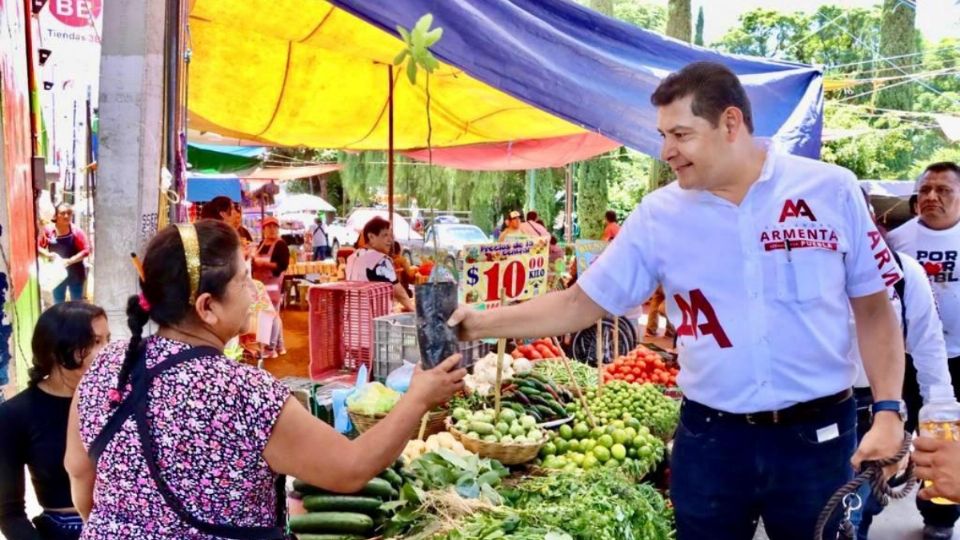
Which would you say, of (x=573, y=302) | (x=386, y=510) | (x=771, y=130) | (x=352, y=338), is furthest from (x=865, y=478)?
(x=352, y=338)

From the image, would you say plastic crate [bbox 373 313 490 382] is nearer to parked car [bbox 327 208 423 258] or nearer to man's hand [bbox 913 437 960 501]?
man's hand [bbox 913 437 960 501]

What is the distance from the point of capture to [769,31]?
38.3 metres

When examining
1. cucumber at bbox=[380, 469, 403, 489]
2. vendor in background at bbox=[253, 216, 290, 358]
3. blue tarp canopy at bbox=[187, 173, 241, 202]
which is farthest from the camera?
blue tarp canopy at bbox=[187, 173, 241, 202]

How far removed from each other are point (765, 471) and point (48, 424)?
2.39 m

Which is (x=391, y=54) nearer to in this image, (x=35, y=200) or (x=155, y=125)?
(x=35, y=200)

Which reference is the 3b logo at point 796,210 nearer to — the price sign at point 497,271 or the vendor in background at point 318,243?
the price sign at point 497,271

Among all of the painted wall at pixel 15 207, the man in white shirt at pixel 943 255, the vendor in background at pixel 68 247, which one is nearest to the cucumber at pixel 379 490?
the painted wall at pixel 15 207

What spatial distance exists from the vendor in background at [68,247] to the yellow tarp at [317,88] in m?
2.37

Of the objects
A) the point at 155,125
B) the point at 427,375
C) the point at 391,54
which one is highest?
the point at 391,54

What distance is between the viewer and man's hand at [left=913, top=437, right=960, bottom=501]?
1.62 m

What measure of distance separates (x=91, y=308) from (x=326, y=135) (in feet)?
28.3

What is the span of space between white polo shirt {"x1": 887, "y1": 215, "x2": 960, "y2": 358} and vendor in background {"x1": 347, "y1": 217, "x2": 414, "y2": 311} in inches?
190

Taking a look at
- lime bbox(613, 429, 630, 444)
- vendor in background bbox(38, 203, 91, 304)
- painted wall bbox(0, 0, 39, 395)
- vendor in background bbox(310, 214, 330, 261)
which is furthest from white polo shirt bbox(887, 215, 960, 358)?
vendor in background bbox(310, 214, 330, 261)

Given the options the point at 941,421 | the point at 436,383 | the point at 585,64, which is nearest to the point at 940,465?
the point at 941,421
